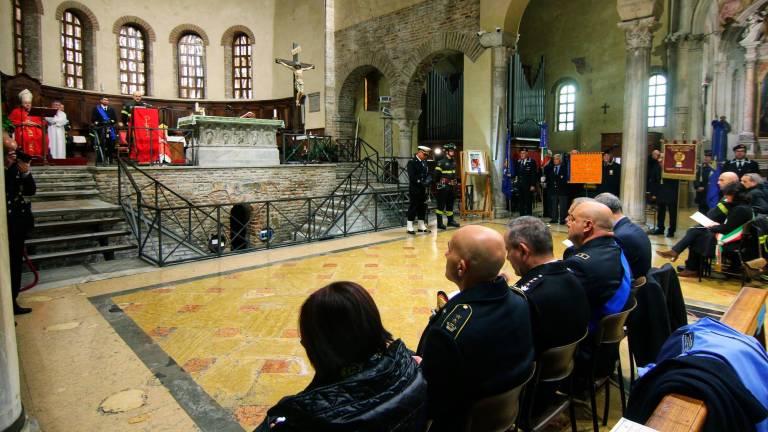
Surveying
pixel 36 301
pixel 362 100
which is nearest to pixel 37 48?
pixel 362 100

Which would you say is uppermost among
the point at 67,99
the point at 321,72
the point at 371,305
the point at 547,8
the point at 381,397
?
the point at 547,8

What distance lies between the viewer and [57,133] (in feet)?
36.7

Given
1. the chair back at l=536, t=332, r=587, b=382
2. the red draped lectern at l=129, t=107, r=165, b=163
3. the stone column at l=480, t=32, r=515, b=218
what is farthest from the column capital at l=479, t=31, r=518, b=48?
the chair back at l=536, t=332, r=587, b=382

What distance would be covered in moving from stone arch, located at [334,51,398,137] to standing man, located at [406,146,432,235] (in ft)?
21.1

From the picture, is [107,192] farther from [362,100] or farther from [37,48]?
[362,100]

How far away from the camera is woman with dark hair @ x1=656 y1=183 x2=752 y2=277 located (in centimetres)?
525

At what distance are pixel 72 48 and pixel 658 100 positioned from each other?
18.0 meters

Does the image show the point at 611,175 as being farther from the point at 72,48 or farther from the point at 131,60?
the point at 72,48

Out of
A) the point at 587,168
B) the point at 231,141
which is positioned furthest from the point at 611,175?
the point at 231,141

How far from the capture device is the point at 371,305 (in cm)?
140

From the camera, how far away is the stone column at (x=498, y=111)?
10938 millimetres

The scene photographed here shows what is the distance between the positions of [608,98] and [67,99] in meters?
16.4

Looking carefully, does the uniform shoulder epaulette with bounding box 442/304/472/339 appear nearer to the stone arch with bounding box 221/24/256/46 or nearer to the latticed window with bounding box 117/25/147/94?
the latticed window with bounding box 117/25/147/94

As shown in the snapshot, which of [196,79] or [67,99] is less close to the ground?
[196,79]
